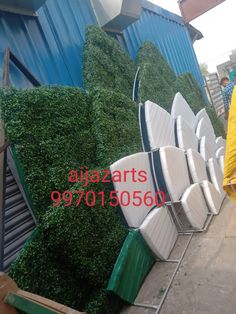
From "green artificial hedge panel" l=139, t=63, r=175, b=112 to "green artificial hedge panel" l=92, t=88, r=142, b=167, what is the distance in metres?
0.71

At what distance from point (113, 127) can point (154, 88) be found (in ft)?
5.58

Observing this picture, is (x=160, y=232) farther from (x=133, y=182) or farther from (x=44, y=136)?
(x=44, y=136)

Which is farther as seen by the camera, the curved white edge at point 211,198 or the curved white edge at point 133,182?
the curved white edge at point 211,198

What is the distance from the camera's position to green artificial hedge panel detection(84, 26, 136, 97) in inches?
140

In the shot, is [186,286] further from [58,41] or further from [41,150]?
[58,41]

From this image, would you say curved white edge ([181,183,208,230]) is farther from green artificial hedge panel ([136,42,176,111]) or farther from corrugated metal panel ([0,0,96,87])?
corrugated metal panel ([0,0,96,87])

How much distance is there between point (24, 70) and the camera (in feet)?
8.96

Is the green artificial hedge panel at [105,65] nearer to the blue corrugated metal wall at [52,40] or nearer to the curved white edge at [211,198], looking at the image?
the blue corrugated metal wall at [52,40]

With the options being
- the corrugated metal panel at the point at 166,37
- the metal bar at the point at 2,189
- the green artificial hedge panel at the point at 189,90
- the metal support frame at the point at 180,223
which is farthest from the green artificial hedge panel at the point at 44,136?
the green artificial hedge panel at the point at 189,90

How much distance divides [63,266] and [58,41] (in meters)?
2.53

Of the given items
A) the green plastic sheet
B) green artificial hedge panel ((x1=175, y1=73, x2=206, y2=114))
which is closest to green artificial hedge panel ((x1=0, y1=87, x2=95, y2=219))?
the green plastic sheet

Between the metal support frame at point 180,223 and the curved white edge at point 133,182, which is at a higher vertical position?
the curved white edge at point 133,182

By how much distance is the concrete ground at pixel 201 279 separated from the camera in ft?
7.00

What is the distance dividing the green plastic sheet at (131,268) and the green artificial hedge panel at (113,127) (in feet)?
2.59
